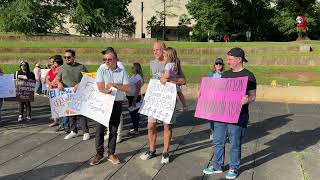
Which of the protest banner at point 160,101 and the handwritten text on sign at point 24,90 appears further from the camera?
the handwritten text on sign at point 24,90

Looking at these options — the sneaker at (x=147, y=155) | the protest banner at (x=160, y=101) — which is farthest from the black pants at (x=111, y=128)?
the sneaker at (x=147, y=155)

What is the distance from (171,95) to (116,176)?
155 centimetres

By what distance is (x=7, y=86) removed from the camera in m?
10.7

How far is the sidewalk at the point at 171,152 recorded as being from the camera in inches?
271

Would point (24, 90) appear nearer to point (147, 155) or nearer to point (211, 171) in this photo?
point (147, 155)

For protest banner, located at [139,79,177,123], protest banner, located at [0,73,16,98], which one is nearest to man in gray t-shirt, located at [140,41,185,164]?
protest banner, located at [139,79,177,123]

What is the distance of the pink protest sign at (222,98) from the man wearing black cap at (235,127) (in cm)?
9

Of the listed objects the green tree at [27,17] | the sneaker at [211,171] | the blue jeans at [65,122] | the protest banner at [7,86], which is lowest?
the sneaker at [211,171]

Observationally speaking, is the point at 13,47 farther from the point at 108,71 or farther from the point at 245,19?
the point at 245,19

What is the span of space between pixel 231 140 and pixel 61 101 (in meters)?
4.29

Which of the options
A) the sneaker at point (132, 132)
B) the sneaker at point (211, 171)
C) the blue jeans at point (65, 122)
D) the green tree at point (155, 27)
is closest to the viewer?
the sneaker at point (211, 171)

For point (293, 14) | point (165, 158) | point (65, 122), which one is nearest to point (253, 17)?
point (293, 14)

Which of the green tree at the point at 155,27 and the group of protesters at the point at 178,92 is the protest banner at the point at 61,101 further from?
the green tree at the point at 155,27

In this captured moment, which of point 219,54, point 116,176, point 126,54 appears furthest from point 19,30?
point 116,176
